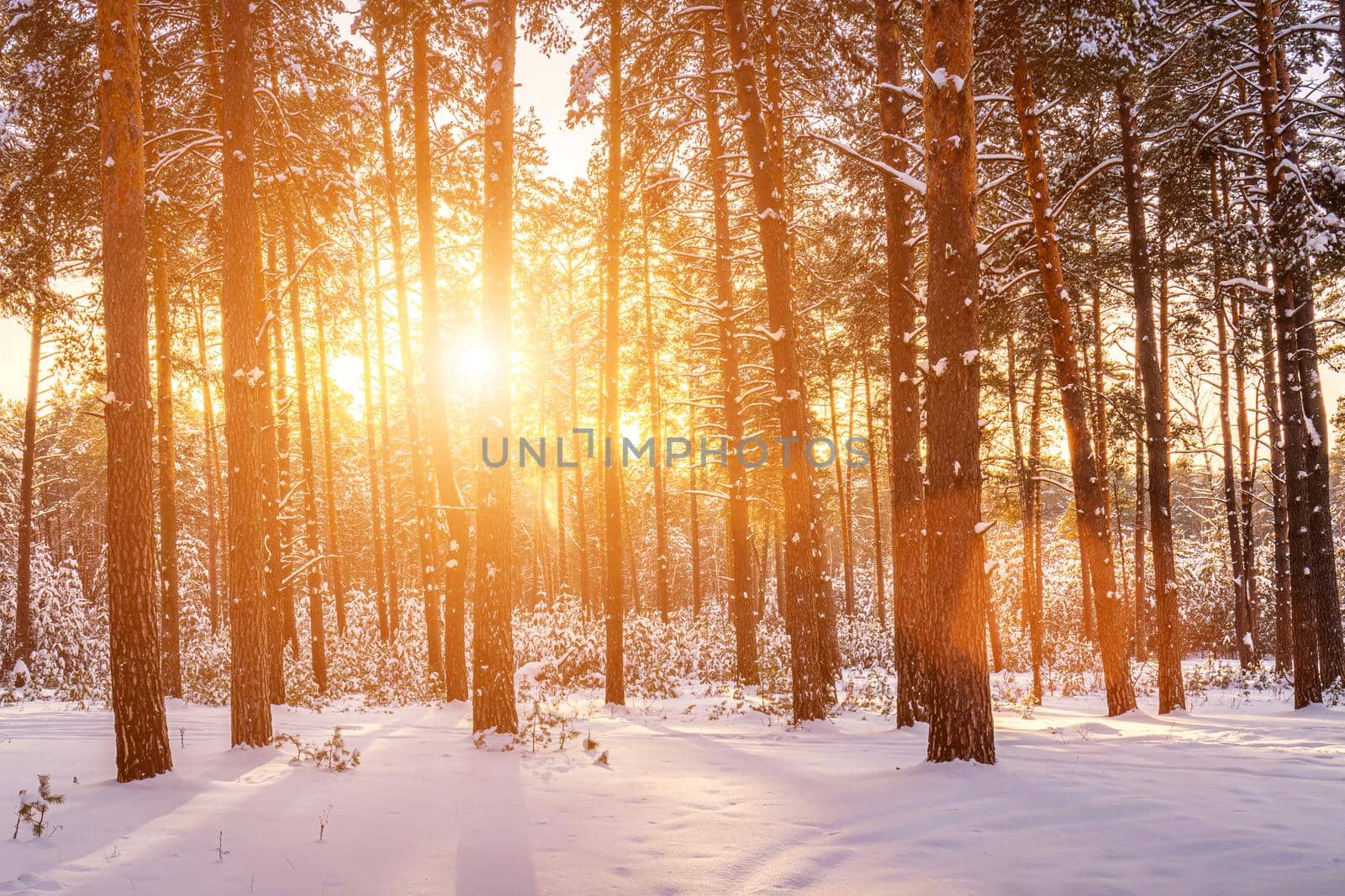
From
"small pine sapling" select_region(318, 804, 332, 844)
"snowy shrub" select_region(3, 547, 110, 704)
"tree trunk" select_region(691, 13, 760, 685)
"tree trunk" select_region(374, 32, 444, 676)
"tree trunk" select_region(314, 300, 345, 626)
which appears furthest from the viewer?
"snowy shrub" select_region(3, 547, 110, 704)

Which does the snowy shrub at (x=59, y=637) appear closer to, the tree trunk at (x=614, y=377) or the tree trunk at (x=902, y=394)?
the tree trunk at (x=614, y=377)

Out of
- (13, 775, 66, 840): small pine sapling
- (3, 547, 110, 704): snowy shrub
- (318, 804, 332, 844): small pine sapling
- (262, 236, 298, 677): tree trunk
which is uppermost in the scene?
(262, 236, 298, 677): tree trunk

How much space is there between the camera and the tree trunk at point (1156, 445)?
11109mm

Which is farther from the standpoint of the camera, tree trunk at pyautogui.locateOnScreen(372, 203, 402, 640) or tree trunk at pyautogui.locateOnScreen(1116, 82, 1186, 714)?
tree trunk at pyautogui.locateOnScreen(372, 203, 402, 640)

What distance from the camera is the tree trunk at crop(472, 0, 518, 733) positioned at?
8469 millimetres

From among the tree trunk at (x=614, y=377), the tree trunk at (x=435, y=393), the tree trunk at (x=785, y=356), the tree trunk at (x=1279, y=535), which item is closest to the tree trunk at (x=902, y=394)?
the tree trunk at (x=785, y=356)

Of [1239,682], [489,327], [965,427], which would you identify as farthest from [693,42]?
[1239,682]

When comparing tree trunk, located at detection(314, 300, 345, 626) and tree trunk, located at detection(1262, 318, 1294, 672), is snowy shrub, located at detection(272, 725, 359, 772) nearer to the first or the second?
tree trunk, located at detection(314, 300, 345, 626)

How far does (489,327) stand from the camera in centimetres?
862

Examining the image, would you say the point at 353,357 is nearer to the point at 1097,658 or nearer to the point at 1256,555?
the point at 1097,658

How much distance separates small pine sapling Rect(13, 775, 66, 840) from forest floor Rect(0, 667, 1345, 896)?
0.29 feet

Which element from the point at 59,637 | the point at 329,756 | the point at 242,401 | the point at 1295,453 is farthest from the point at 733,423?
the point at 59,637

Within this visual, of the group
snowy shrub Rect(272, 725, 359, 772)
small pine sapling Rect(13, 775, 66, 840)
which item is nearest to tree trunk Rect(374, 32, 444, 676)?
snowy shrub Rect(272, 725, 359, 772)

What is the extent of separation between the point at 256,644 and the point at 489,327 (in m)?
4.22
